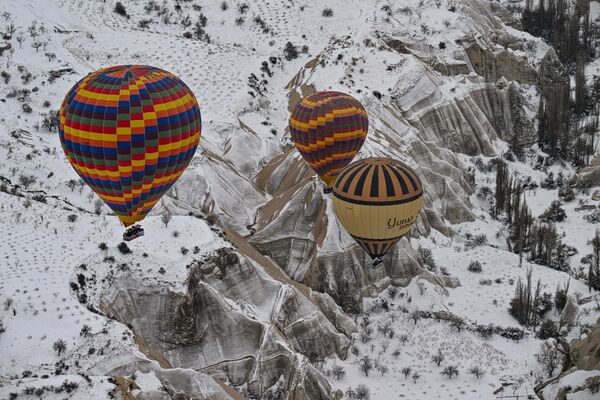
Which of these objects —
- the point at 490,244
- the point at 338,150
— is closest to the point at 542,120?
the point at 490,244

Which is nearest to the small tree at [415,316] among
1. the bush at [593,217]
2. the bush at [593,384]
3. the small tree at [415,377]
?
the small tree at [415,377]

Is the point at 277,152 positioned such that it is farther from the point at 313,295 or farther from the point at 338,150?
the point at 313,295

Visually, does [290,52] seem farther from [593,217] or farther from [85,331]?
[85,331]

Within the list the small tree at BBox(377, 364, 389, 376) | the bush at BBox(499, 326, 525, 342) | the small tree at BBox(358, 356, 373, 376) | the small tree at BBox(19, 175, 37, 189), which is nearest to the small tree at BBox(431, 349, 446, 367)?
the small tree at BBox(377, 364, 389, 376)

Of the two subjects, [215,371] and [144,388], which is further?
[215,371]

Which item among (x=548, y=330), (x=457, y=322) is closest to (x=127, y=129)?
(x=457, y=322)
